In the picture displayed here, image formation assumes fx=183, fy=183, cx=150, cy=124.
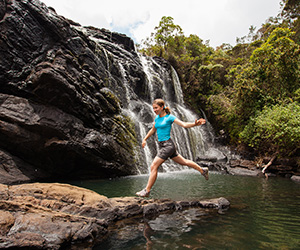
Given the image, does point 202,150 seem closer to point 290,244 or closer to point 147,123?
point 147,123

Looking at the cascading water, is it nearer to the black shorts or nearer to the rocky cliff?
the rocky cliff

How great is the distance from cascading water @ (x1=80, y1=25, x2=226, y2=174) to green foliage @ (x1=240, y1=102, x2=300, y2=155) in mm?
4148

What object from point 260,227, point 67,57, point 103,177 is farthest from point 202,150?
point 260,227

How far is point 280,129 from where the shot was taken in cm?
1325

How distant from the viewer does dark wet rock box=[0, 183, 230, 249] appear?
7.64ft

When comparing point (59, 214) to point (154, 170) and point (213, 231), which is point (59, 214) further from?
point (213, 231)

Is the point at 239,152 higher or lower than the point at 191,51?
lower

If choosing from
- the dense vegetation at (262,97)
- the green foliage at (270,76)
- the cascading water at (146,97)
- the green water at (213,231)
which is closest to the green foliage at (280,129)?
the dense vegetation at (262,97)

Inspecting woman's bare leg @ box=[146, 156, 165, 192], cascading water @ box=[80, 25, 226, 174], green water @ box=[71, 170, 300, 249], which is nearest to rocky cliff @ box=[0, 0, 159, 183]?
cascading water @ box=[80, 25, 226, 174]

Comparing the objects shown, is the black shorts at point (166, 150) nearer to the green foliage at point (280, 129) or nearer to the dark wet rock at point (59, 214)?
the dark wet rock at point (59, 214)

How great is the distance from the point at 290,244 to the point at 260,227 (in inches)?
27.8

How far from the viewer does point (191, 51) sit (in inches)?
1407

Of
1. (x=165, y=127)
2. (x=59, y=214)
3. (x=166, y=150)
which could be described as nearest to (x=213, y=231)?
(x=166, y=150)

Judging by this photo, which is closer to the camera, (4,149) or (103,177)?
A: (4,149)
